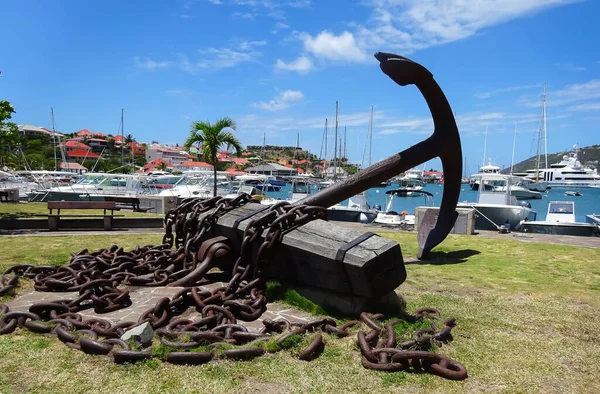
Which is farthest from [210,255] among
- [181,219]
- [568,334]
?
[568,334]

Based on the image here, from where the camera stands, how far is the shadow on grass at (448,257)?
732 cm

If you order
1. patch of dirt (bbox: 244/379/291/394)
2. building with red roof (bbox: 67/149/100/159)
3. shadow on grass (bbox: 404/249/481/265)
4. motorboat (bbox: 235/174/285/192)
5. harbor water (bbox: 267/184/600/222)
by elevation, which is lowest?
harbor water (bbox: 267/184/600/222)

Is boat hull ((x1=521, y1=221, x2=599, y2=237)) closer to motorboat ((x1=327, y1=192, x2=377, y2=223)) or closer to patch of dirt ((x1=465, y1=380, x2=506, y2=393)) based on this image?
motorboat ((x1=327, y1=192, x2=377, y2=223))

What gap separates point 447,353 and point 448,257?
483 cm

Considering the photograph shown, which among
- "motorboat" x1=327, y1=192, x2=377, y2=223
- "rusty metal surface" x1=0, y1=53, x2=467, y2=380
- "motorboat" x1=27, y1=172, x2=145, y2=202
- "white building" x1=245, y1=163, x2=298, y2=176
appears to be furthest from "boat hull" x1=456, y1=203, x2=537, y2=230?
"white building" x1=245, y1=163, x2=298, y2=176

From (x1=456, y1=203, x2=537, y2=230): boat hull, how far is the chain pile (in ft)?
36.5

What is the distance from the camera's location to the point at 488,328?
394 cm

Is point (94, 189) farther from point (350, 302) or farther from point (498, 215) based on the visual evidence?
point (350, 302)

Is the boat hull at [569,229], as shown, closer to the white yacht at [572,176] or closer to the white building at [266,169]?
the white building at [266,169]

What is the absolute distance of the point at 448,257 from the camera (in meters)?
7.84

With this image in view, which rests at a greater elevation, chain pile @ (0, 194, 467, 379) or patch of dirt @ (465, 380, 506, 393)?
chain pile @ (0, 194, 467, 379)

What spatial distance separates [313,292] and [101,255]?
2.80 meters

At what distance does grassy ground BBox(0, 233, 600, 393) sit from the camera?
268 cm

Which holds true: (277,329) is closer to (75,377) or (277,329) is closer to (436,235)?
(75,377)
